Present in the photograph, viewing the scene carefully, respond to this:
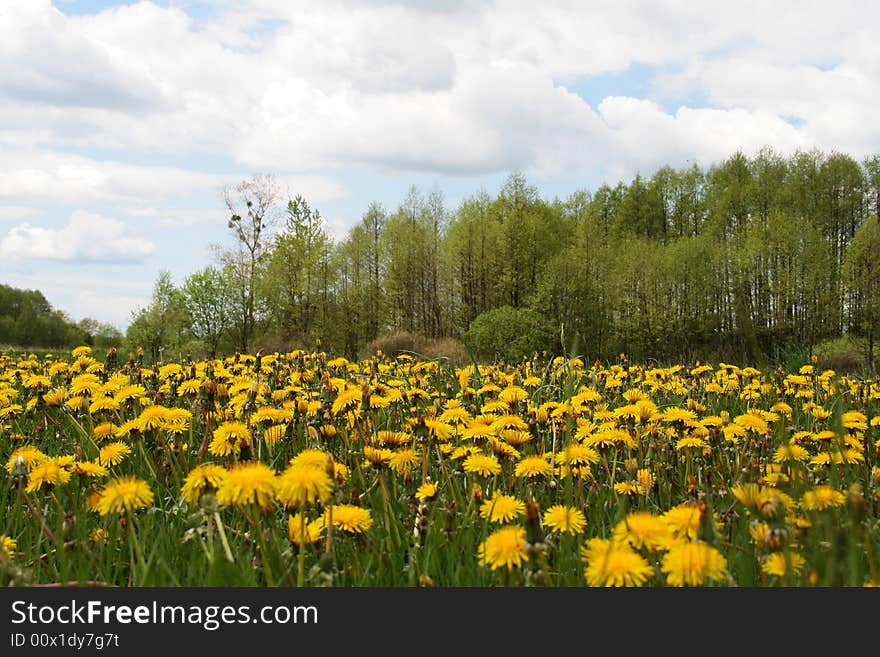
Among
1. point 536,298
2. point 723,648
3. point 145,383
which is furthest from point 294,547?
point 536,298

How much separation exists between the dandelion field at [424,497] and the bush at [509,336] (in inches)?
565

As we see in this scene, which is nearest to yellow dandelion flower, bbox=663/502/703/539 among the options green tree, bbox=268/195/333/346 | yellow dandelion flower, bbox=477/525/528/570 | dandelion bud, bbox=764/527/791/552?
dandelion bud, bbox=764/527/791/552

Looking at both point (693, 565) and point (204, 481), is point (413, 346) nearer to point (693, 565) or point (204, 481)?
point (204, 481)

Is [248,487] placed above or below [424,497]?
above

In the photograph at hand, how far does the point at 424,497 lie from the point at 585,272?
80.3 feet

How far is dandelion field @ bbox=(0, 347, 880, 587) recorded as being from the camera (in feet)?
4.62

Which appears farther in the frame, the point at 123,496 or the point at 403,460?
the point at 403,460

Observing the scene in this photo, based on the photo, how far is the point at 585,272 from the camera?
84.1 feet

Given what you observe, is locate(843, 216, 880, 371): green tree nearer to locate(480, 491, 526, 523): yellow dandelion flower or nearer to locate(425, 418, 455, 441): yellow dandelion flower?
locate(425, 418, 455, 441): yellow dandelion flower

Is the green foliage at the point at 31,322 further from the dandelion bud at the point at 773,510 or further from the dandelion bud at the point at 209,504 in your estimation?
the dandelion bud at the point at 773,510

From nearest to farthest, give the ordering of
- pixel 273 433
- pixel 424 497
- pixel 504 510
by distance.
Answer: pixel 504 510 < pixel 424 497 < pixel 273 433

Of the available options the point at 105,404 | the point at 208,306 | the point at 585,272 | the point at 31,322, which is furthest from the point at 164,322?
the point at 31,322

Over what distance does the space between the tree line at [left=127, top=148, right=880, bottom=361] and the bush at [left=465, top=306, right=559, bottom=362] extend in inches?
8.4

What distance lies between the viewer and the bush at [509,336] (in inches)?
727
